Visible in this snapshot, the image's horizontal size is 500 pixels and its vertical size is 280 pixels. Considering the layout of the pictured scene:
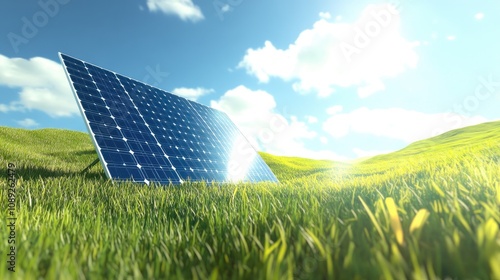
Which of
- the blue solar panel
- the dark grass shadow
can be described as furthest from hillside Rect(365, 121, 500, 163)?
the dark grass shadow

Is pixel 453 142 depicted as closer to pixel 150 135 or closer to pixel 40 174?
pixel 150 135

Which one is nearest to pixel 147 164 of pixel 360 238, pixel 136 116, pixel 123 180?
pixel 123 180

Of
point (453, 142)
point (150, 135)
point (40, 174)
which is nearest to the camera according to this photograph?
point (40, 174)

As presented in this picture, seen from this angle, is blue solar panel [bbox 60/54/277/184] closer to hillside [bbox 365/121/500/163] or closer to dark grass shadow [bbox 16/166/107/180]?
dark grass shadow [bbox 16/166/107/180]

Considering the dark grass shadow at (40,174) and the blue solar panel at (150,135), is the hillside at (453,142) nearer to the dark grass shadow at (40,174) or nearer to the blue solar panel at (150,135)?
the blue solar panel at (150,135)

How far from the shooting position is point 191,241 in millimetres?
2002

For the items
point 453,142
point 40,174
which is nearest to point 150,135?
point 40,174

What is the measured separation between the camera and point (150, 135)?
845 centimetres

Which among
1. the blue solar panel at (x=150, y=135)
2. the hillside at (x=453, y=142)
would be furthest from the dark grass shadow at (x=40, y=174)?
the hillside at (x=453, y=142)

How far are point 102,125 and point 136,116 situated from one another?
66.8 inches

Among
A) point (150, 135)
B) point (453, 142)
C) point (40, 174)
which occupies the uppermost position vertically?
point (150, 135)

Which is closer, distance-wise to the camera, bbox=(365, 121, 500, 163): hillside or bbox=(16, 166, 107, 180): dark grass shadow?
bbox=(16, 166, 107, 180): dark grass shadow

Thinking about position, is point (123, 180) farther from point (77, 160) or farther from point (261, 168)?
point (77, 160)

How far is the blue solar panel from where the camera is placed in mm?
6801
